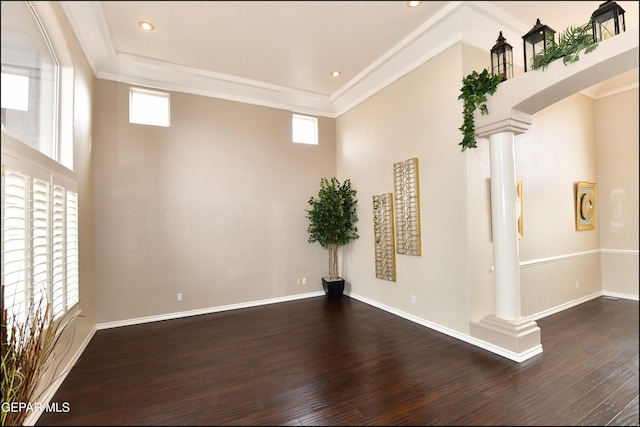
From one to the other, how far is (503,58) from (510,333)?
269 cm

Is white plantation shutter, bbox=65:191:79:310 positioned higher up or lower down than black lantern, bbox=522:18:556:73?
lower down

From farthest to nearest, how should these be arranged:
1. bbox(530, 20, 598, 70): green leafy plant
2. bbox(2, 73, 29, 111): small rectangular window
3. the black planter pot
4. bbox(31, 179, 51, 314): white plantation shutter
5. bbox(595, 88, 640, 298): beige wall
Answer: the black planter pot → bbox(530, 20, 598, 70): green leafy plant → bbox(31, 179, 51, 314): white plantation shutter → bbox(2, 73, 29, 111): small rectangular window → bbox(595, 88, 640, 298): beige wall

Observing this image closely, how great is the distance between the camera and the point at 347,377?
7.85 feet

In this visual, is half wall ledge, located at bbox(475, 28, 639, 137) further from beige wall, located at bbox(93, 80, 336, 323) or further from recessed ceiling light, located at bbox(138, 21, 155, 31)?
recessed ceiling light, located at bbox(138, 21, 155, 31)

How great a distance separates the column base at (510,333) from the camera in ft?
8.67

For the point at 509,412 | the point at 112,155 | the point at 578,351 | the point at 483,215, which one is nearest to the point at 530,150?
the point at 483,215

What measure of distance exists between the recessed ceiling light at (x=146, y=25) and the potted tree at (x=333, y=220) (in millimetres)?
3004

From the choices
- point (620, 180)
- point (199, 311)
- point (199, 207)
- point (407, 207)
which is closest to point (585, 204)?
point (407, 207)

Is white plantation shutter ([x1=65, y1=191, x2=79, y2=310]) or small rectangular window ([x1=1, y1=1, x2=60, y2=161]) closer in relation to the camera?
small rectangular window ([x1=1, y1=1, x2=60, y2=161])

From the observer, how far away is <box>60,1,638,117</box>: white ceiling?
8.87 ft

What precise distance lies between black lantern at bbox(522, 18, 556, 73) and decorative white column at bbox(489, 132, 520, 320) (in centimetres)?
65

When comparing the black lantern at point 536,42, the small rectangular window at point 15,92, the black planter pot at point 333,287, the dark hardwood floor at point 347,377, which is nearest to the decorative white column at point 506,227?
the dark hardwood floor at point 347,377

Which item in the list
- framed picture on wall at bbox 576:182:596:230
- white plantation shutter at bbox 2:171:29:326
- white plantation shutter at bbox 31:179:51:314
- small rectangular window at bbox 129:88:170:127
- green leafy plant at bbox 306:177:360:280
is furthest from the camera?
green leafy plant at bbox 306:177:360:280

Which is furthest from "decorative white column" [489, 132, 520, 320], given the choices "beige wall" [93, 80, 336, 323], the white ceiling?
"beige wall" [93, 80, 336, 323]
